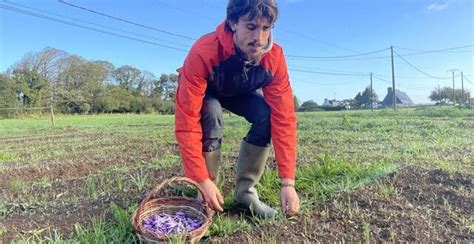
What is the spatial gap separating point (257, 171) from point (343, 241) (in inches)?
30.6

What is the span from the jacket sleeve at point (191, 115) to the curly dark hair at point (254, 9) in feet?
1.00

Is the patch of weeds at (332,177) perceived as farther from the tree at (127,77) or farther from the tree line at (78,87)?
the tree at (127,77)

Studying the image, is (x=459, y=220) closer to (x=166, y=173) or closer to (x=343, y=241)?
(x=343, y=241)

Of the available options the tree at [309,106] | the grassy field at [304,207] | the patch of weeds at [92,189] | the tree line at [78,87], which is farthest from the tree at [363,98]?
the patch of weeds at [92,189]

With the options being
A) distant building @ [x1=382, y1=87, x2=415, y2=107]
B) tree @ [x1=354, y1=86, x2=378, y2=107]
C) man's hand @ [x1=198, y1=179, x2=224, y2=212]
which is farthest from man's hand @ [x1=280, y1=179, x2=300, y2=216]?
distant building @ [x1=382, y1=87, x2=415, y2=107]

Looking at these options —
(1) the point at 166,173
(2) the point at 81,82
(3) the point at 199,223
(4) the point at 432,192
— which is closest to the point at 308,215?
(3) the point at 199,223

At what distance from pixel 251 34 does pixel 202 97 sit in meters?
0.43

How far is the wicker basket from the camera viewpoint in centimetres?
172

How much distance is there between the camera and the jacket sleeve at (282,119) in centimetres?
207

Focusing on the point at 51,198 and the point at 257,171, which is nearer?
the point at 257,171

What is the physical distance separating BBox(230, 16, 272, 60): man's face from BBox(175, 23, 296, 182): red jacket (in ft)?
0.21

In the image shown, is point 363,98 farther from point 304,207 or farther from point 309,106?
point 304,207

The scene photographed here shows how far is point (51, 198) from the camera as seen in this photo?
9.56ft

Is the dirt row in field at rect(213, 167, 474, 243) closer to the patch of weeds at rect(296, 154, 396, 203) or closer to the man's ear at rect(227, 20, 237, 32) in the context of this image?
the patch of weeds at rect(296, 154, 396, 203)
